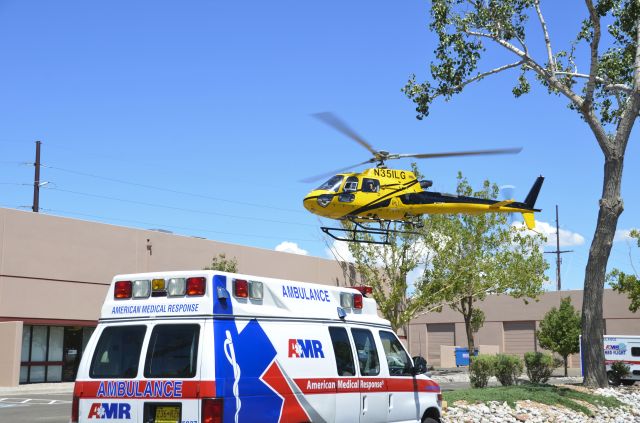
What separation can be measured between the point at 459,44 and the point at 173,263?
65.5 ft

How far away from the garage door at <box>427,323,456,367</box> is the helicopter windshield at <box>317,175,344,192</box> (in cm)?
4649

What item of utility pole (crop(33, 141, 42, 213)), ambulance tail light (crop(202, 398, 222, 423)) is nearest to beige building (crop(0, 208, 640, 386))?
utility pole (crop(33, 141, 42, 213))

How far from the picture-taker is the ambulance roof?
766 centimetres

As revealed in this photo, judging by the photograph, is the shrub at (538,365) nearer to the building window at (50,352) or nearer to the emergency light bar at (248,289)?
the emergency light bar at (248,289)

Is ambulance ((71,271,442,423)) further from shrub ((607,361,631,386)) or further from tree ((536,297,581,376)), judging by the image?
tree ((536,297,581,376))

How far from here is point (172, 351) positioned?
7.60 meters

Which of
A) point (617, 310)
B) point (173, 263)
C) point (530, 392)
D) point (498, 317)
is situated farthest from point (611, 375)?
point (498, 317)

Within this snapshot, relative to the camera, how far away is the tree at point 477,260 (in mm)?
41000

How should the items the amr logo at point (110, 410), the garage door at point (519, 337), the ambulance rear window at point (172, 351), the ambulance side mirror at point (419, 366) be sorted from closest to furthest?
the ambulance rear window at point (172, 351), the amr logo at point (110, 410), the ambulance side mirror at point (419, 366), the garage door at point (519, 337)

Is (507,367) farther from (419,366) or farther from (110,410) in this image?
(110,410)

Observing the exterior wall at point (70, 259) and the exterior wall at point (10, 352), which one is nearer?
the exterior wall at point (10, 352)

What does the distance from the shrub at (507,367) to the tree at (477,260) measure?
17597 mm

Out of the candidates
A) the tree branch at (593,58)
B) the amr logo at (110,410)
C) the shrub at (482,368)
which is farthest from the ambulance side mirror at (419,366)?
the tree branch at (593,58)

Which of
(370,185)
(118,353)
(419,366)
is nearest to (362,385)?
(419,366)
